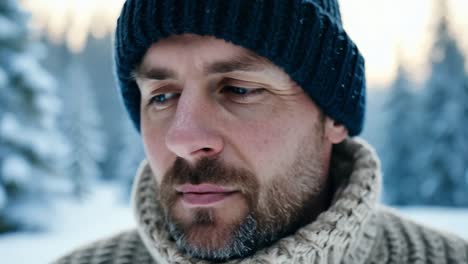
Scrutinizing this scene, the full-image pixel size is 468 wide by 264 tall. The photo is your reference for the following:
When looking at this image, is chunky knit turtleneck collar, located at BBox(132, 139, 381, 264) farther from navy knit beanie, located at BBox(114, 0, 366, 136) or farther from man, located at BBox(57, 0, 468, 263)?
navy knit beanie, located at BBox(114, 0, 366, 136)

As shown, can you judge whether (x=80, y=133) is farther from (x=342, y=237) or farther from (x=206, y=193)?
(x=342, y=237)

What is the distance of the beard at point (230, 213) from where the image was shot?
3.71 feet

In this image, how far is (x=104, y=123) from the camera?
19.9 meters

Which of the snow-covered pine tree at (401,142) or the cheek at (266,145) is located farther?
the snow-covered pine tree at (401,142)

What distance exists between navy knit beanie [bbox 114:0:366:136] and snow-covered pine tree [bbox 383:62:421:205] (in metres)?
10.4

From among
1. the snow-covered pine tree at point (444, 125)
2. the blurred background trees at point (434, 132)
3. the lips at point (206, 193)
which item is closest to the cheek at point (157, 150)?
the lips at point (206, 193)

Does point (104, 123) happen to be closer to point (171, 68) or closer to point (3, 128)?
point (3, 128)

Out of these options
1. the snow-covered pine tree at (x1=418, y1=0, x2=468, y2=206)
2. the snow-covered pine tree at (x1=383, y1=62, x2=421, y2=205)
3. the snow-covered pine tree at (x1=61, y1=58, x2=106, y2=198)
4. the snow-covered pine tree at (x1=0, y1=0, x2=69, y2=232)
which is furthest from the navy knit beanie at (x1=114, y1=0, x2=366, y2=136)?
the snow-covered pine tree at (x1=61, y1=58, x2=106, y2=198)

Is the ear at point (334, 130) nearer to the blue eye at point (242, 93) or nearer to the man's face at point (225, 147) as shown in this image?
the man's face at point (225, 147)

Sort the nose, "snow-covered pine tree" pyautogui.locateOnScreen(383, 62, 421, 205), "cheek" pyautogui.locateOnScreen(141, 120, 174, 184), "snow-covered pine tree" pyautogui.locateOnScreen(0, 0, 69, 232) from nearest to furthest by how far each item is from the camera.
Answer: the nose
"cheek" pyautogui.locateOnScreen(141, 120, 174, 184)
"snow-covered pine tree" pyautogui.locateOnScreen(0, 0, 69, 232)
"snow-covered pine tree" pyautogui.locateOnScreen(383, 62, 421, 205)

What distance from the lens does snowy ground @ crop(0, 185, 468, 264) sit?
13.2 ft

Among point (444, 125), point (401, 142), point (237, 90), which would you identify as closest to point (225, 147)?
point (237, 90)

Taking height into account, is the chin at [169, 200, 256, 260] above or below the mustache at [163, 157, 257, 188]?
below

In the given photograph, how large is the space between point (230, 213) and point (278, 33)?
543 millimetres
